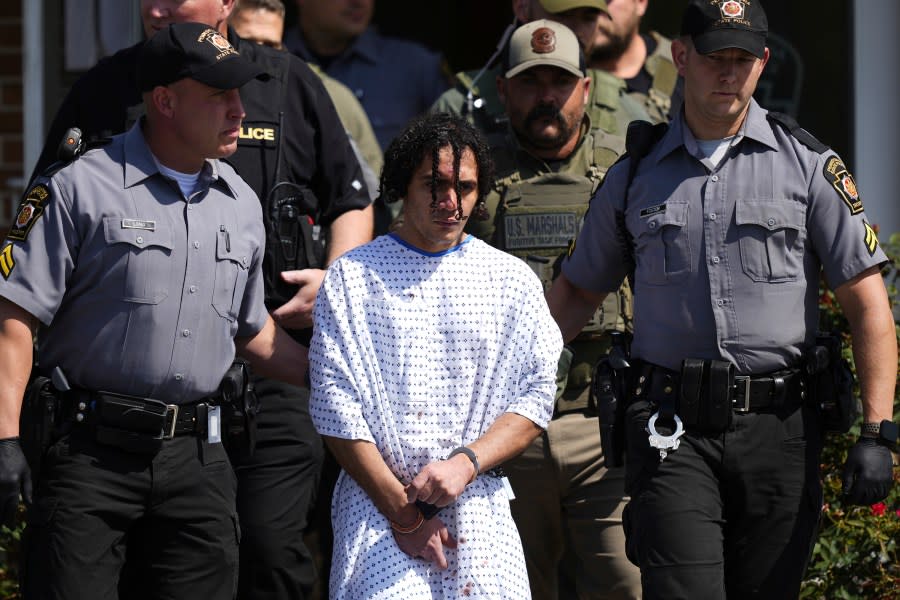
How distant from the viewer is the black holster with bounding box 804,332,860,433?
14.5 ft

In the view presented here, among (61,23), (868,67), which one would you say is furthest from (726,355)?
(61,23)

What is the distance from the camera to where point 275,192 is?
5.07 meters

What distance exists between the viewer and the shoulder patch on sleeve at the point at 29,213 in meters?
4.07

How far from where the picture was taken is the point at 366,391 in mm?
4234

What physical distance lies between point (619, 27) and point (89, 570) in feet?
11.1

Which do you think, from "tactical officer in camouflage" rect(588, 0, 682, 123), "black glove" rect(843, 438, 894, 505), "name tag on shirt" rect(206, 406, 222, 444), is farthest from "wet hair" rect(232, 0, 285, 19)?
"black glove" rect(843, 438, 894, 505)

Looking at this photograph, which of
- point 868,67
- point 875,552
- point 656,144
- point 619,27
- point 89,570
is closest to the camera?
point 89,570

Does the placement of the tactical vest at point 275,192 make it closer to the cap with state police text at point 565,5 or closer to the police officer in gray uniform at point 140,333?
the police officer in gray uniform at point 140,333

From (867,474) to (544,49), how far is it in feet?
6.44

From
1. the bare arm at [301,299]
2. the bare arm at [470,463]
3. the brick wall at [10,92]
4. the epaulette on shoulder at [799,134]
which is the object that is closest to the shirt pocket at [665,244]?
the epaulette on shoulder at [799,134]

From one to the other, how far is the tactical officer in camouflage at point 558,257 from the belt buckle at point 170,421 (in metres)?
1.51

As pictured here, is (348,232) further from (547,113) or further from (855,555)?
(855,555)

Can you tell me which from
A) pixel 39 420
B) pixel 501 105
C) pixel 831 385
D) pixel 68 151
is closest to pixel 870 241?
pixel 831 385

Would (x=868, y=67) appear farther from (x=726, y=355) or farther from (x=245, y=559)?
(x=245, y=559)
